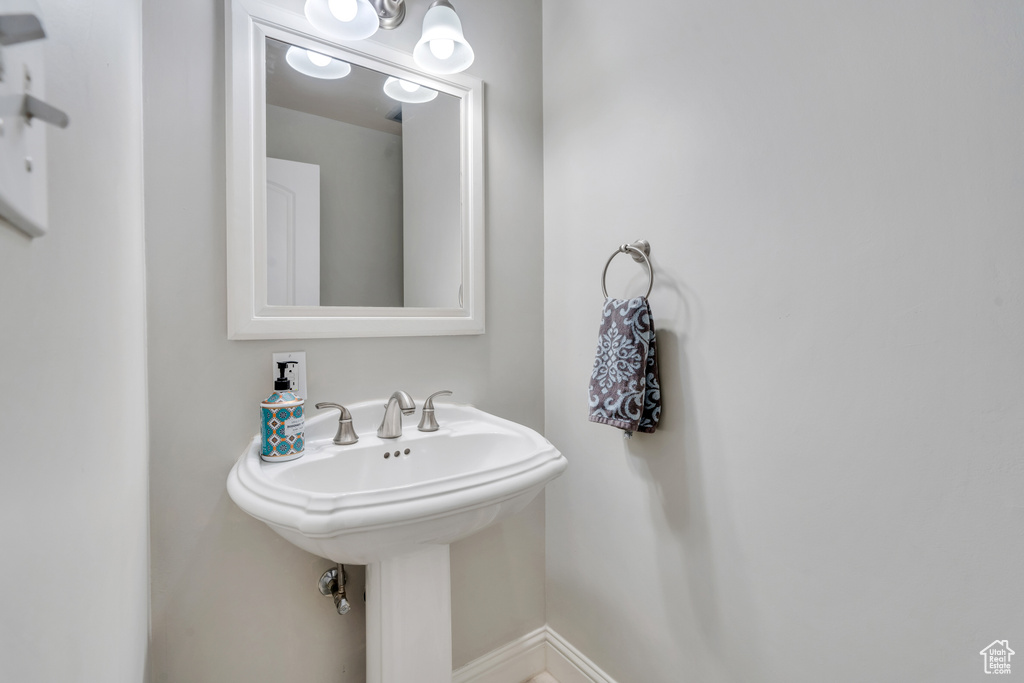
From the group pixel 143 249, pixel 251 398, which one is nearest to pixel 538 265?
pixel 251 398

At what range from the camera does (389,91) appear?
1.25 metres

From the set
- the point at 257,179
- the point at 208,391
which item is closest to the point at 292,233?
the point at 257,179

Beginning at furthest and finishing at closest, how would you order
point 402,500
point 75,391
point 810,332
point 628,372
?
point 628,372 → point 810,332 → point 402,500 → point 75,391

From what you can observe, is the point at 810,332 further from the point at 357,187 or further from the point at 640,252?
the point at 357,187

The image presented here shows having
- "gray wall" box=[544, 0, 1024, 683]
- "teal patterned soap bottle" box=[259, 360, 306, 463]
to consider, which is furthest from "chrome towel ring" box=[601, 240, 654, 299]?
"teal patterned soap bottle" box=[259, 360, 306, 463]

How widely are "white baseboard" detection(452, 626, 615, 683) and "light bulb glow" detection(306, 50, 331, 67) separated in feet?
5.71

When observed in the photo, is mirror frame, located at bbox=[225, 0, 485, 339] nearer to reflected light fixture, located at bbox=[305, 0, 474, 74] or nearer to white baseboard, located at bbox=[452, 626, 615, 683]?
reflected light fixture, located at bbox=[305, 0, 474, 74]

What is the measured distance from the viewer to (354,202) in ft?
3.98

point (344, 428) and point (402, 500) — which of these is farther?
point (344, 428)

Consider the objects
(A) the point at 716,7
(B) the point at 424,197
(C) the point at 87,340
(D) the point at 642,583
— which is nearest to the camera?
(C) the point at 87,340

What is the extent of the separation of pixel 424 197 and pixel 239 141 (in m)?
0.47

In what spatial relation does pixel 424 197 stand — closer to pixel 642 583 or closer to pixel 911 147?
pixel 911 147

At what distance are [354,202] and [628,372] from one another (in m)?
0.85

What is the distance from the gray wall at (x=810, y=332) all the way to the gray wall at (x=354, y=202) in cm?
57
